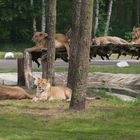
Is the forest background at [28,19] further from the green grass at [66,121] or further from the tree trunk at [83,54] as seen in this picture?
the tree trunk at [83,54]

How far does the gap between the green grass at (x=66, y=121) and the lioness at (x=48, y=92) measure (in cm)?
76

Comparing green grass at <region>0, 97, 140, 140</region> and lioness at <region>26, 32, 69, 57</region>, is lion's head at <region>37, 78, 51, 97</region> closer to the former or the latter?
green grass at <region>0, 97, 140, 140</region>

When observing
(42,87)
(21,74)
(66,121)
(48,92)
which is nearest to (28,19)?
(21,74)

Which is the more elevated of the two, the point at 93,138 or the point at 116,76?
the point at 93,138

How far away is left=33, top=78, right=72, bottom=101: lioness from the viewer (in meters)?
16.9

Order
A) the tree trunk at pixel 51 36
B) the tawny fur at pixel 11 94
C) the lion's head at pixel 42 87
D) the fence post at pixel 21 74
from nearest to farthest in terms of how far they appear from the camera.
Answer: the lion's head at pixel 42 87
the tawny fur at pixel 11 94
the tree trunk at pixel 51 36
the fence post at pixel 21 74

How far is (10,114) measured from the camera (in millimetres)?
13734

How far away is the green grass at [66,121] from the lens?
1117 centimetres

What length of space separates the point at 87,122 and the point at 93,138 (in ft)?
5.94

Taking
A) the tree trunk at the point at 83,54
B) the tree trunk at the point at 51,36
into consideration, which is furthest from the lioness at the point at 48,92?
the tree trunk at the point at 83,54

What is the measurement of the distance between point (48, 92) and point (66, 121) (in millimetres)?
4342

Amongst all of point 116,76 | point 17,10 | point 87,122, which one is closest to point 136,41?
point 116,76

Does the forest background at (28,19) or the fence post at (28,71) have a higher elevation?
the fence post at (28,71)

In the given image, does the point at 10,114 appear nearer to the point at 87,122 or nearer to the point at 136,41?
the point at 87,122
